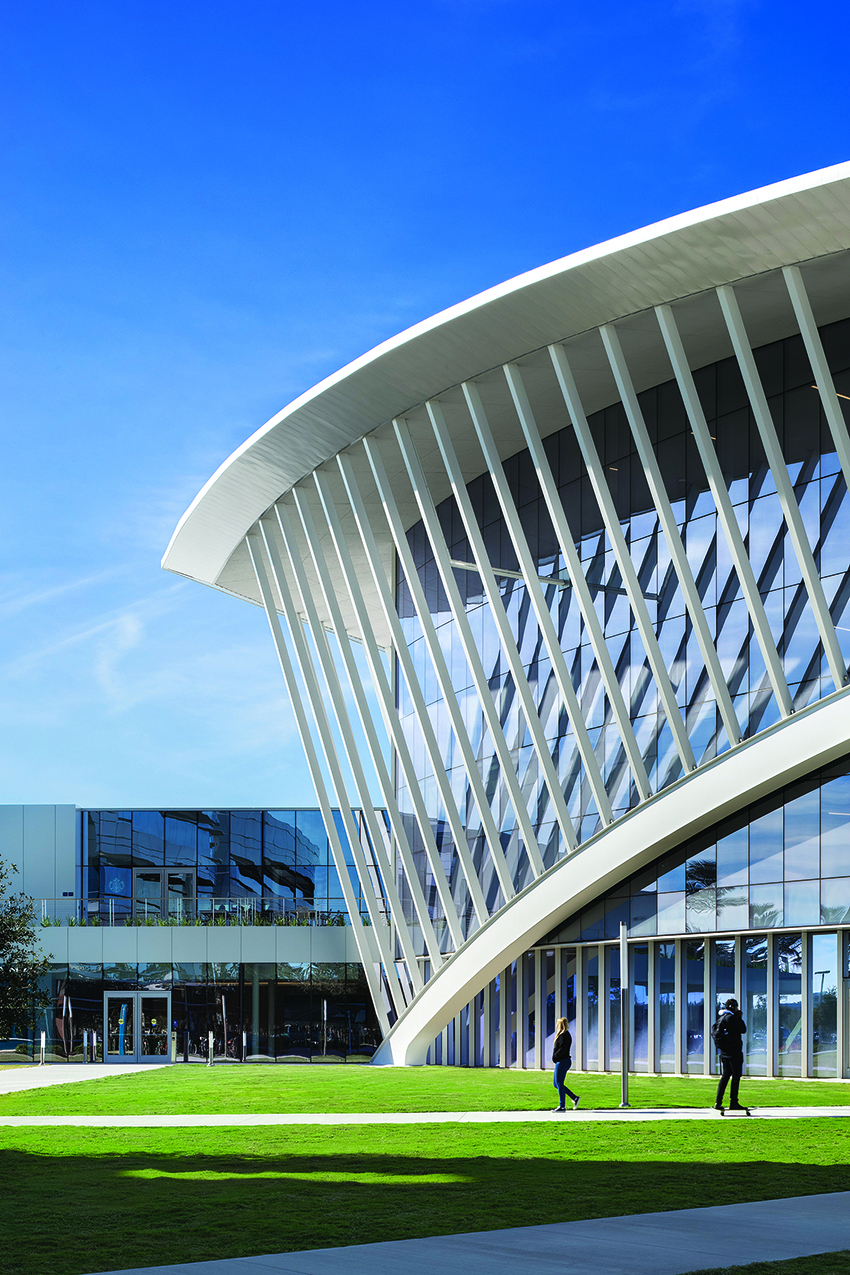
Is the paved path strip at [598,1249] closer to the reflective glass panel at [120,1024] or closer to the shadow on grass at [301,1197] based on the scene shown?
the shadow on grass at [301,1197]

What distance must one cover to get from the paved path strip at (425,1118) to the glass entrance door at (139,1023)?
86.2 feet

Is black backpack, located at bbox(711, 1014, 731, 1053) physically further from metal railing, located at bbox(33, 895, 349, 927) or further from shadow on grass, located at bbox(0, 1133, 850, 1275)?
metal railing, located at bbox(33, 895, 349, 927)

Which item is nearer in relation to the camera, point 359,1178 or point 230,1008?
point 359,1178

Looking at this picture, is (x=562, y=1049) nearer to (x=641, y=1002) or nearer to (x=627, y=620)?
(x=641, y=1002)

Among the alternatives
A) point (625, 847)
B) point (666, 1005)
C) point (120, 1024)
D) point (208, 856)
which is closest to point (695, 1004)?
point (666, 1005)

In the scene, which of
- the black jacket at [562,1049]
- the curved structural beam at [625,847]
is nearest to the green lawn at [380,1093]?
the black jacket at [562,1049]

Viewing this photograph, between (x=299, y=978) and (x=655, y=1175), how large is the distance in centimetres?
3523

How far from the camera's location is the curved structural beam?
→ 25.5 metres

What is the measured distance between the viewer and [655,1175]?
1237 centimetres

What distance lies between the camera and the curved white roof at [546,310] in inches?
904

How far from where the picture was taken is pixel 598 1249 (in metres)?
8.56

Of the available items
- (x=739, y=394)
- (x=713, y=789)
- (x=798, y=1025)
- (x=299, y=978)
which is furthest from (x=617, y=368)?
(x=299, y=978)

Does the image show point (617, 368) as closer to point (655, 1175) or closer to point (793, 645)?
point (793, 645)

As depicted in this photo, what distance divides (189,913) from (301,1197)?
3677 cm
